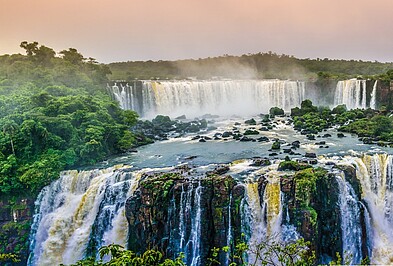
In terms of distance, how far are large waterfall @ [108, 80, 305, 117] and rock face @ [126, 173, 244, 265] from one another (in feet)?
65.9

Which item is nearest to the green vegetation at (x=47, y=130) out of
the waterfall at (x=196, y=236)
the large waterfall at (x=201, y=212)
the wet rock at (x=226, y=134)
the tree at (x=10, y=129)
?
the tree at (x=10, y=129)

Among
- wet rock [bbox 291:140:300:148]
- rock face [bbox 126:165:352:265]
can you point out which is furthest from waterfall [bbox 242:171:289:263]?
wet rock [bbox 291:140:300:148]

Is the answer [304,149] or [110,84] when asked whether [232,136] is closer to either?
[304,149]

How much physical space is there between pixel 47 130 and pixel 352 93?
2760 cm

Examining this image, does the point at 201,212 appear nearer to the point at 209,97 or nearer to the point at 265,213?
the point at 265,213

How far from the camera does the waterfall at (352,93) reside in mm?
35031

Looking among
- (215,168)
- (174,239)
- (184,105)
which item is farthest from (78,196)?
(184,105)

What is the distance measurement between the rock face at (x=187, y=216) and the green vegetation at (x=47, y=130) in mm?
5254

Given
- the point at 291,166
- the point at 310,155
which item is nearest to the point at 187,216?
the point at 291,166

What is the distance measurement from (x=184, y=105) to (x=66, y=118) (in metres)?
17.7

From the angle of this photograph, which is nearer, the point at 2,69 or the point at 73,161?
the point at 73,161

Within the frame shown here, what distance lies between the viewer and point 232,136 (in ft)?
84.1

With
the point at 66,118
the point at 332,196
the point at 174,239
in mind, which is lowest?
the point at 174,239

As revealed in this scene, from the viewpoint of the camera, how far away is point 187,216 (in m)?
14.8
